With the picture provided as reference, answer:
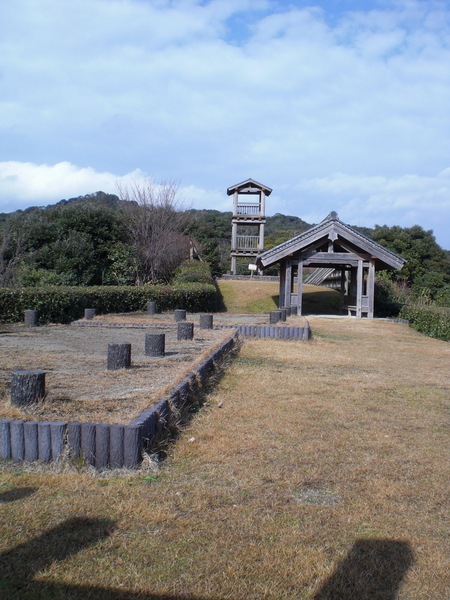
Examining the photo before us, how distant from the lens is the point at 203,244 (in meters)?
38.3

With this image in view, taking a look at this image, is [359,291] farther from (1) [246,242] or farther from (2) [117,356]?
(1) [246,242]

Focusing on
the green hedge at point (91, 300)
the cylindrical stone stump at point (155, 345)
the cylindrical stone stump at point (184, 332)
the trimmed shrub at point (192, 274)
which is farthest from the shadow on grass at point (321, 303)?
the cylindrical stone stump at point (155, 345)

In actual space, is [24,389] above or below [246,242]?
below

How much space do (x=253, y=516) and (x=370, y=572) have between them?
749mm

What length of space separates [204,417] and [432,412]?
2.45 metres

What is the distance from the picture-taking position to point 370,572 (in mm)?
2508

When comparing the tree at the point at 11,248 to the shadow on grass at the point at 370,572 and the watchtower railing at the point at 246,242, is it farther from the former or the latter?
the shadow on grass at the point at 370,572

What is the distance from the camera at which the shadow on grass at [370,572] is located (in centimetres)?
235

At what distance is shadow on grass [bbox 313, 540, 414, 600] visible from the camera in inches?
92.5

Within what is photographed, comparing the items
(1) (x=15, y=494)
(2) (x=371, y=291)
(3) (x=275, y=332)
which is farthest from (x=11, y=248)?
(1) (x=15, y=494)

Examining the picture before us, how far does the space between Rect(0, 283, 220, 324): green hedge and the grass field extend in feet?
30.5

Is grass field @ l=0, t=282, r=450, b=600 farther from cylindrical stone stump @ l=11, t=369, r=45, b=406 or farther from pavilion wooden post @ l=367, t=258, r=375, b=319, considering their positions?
pavilion wooden post @ l=367, t=258, r=375, b=319

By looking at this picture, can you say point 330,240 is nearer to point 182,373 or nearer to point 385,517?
point 182,373

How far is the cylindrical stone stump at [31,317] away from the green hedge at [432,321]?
34.7 feet
